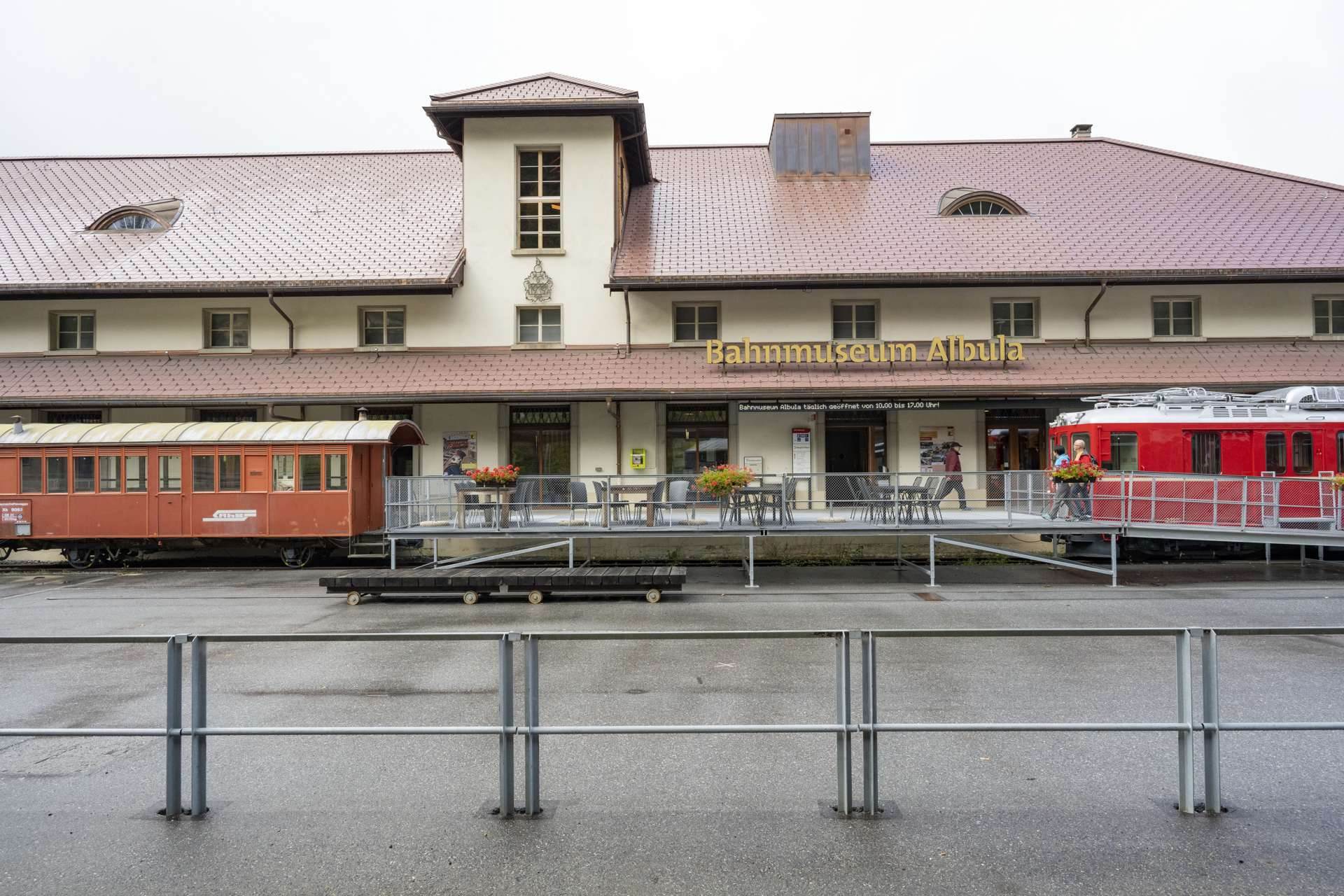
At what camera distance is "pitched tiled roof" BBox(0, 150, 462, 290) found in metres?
21.4

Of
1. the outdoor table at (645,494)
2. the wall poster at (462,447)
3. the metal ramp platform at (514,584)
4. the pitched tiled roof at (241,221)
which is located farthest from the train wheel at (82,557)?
the outdoor table at (645,494)

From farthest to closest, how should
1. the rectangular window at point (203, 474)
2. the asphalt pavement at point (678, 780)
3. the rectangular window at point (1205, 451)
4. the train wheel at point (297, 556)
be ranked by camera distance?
the train wheel at point (297, 556) → the rectangular window at point (203, 474) → the rectangular window at point (1205, 451) → the asphalt pavement at point (678, 780)

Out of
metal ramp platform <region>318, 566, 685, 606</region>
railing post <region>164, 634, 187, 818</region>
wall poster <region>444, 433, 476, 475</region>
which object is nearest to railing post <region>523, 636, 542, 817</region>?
railing post <region>164, 634, 187, 818</region>

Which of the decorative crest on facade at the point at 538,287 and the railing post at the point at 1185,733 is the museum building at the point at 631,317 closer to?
the decorative crest on facade at the point at 538,287

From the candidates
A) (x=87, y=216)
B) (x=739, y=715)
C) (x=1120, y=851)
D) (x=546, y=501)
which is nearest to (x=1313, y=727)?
(x=1120, y=851)

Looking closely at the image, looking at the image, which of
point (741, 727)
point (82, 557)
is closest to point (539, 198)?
point (82, 557)

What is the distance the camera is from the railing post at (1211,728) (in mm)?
4828

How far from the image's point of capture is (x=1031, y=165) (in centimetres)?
2664

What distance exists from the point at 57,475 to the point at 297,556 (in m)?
5.45

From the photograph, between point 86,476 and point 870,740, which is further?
point 86,476

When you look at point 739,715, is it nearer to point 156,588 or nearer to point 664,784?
point 664,784

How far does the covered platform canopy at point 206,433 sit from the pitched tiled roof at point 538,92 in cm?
949

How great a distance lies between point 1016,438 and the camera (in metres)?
21.3

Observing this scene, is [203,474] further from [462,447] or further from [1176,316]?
[1176,316]
